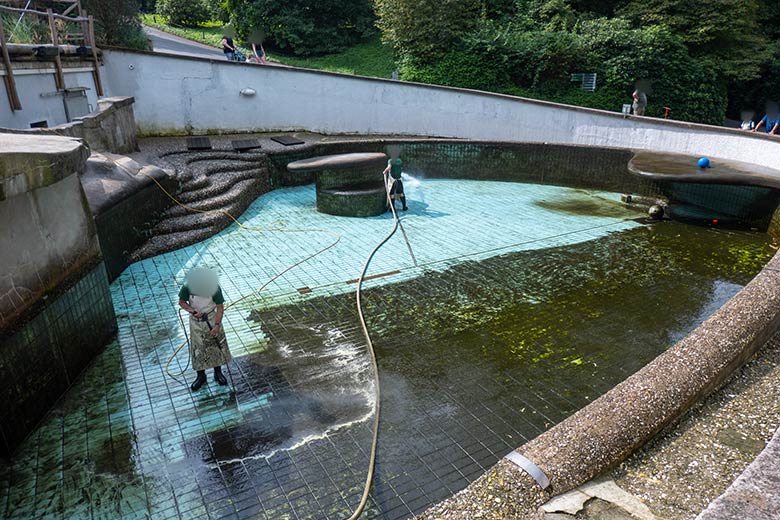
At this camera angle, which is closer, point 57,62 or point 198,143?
point 57,62

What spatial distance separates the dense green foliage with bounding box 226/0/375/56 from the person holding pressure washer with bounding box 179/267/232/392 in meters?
24.6

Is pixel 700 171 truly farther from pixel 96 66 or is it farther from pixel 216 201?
pixel 96 66

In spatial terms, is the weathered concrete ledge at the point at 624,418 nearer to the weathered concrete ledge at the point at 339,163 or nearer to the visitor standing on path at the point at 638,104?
the weathered concrete ledge at the point at 339,163

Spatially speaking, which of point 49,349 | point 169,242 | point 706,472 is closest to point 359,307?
point 49,349

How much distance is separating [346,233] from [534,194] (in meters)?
5.43

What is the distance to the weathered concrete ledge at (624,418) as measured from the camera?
291 centimetres

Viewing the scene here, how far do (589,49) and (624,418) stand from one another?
19701 mm

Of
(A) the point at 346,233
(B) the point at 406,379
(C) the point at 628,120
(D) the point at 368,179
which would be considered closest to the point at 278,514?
(B) the point at 406,379

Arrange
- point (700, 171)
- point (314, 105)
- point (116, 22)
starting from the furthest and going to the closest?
point (116, 22) → point (314, 105) → point (700, 171)

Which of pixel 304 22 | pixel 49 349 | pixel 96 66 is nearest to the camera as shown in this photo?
pixel 49 349

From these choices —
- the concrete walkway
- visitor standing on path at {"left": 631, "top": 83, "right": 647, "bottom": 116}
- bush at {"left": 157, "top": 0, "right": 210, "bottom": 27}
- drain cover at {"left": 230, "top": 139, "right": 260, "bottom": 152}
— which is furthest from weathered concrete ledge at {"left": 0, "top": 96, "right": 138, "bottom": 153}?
bush at {"left": 157, "top": 0, "right": 210, "bottom": 27}

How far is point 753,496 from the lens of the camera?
244 centimetres

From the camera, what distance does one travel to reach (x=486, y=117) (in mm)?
15656

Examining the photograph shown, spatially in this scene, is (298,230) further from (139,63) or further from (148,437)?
(139,63)
